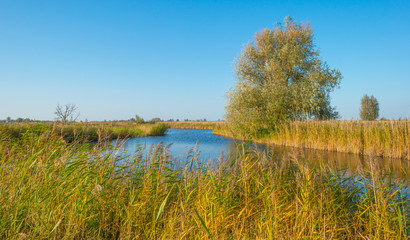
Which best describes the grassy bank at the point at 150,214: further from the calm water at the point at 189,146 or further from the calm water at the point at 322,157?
the calm water at the point at 189,146

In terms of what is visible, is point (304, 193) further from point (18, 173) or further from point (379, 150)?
point (379, 150)

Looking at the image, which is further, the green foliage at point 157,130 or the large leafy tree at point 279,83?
the green foliage at point 157,130

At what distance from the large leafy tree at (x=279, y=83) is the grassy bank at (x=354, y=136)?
2153mm

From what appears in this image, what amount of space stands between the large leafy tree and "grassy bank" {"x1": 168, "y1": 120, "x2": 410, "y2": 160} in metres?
2.15

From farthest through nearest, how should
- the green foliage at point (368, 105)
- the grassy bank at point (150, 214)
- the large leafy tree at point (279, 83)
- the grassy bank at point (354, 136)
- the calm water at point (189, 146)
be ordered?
the green foliage at point (368, 105) < the large leafy tree at point (279, 83) < the grassy bank at point (354, 136) < the calm water at point (189, 146) < the grassy bank at point (150, 214)

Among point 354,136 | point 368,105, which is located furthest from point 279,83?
point 368,105

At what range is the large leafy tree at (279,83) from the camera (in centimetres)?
1811

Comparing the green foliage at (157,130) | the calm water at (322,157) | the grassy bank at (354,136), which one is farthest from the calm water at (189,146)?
the green foliage at (157,130)

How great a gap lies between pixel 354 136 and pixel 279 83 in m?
9.23

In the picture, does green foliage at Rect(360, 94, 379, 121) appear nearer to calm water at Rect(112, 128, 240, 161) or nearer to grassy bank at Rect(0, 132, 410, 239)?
calm water at Rect(112, 128, 240, 161)

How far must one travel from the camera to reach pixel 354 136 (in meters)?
11.5

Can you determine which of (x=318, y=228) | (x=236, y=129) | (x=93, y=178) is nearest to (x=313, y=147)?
(x=236, y=129)

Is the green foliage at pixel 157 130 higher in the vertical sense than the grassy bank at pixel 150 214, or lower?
higher

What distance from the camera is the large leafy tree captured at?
1811 cm
